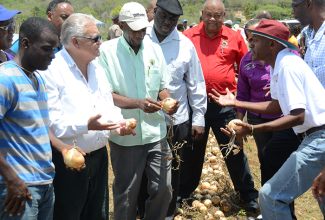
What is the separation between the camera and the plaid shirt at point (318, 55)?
310 centimetres

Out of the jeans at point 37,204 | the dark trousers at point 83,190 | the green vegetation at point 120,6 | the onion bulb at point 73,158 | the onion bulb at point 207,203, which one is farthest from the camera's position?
the green vegetation at point 120,6

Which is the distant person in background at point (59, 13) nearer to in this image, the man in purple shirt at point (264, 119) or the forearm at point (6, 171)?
the man in purple shirt at point (264, 119)

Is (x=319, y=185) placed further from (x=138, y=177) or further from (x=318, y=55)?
(x=138, y=177)

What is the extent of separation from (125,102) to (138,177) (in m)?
0.74

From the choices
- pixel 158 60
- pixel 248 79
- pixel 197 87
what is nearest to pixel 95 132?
pixel 158 60

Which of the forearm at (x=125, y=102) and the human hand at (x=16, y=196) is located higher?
the forearm at (x=125, y=102)

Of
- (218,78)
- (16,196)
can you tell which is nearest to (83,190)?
(16,196)

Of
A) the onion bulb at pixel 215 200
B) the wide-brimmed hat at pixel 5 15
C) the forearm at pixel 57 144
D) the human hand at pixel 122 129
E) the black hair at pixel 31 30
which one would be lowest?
the onion bulb at pixel 215 200

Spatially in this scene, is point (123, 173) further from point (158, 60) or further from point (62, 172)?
point (158, 60)

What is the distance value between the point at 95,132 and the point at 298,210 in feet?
9.28

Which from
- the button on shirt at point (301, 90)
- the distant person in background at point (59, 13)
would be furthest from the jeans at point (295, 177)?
the distant person in background at point (59, 13)

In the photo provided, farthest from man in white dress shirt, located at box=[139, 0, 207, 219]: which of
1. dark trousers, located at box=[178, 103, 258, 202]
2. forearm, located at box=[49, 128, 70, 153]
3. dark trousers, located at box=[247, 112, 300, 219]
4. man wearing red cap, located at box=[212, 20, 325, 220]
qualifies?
forearm, located at box=[49, 128, 70, 153]

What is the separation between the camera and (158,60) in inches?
121

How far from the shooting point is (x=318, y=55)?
314 cm
